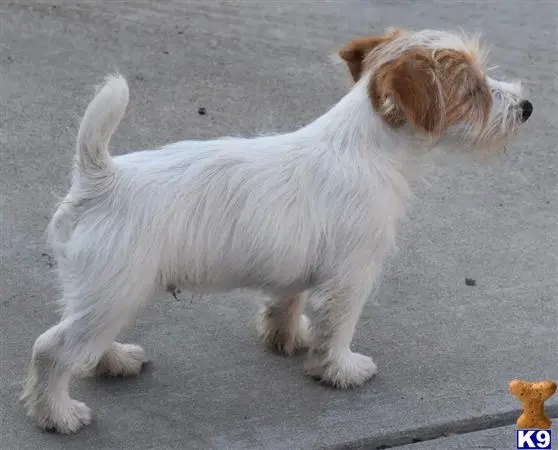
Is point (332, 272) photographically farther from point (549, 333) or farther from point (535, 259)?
point (535, 259)

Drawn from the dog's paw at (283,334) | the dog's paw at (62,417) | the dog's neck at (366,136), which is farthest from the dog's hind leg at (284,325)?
the dog's paw at (62,417)

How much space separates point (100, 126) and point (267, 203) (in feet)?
2.31

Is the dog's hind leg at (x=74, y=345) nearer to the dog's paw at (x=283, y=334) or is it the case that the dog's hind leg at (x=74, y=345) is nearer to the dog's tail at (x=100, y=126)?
the dog's tail at (x=100, y=126)

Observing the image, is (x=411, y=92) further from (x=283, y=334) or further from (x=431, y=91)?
(x=283, y=334)

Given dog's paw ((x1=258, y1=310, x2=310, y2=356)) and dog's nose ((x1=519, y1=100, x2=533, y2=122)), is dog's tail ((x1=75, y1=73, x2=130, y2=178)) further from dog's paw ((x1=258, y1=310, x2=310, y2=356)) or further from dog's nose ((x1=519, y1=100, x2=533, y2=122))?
dog's nose ((x1=519, y1=100, x2=533, y2=122))

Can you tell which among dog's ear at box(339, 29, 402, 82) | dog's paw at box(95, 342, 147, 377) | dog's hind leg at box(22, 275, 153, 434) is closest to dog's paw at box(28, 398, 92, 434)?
dog's hind leg at box(22, 275, 153, 434)

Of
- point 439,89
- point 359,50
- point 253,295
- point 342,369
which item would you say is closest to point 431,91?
point 439,89

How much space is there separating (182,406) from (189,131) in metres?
2.57

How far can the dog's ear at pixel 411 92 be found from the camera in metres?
4.31

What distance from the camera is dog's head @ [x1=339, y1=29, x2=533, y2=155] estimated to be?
4328mm

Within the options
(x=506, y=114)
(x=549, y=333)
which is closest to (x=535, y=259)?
(x=549, y=333)

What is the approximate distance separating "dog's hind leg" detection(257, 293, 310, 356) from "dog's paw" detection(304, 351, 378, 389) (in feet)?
0.64

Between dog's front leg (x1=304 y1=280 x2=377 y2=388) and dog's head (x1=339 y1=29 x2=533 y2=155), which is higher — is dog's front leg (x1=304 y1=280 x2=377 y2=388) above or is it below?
below

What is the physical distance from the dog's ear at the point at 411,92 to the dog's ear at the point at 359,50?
21 centimetres
